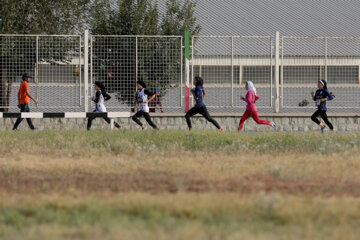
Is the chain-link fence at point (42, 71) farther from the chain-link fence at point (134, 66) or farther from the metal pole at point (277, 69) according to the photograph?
the metal pole at point (277, 69)

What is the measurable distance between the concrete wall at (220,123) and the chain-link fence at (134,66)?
0.44 metres

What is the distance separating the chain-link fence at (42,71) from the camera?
25031 millimetres

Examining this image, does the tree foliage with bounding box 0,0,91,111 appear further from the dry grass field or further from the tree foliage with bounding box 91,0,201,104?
the dry grass field

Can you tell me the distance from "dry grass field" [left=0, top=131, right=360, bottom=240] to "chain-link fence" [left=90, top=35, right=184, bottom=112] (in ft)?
25.1

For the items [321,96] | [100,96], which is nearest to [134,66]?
[100,96]

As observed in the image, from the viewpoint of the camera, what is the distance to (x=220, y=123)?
26.1 metres

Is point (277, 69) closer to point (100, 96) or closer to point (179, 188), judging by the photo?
point (100, 96)

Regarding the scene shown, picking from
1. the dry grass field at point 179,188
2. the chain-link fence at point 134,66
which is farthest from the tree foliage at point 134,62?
the dry grass field at point 179,188

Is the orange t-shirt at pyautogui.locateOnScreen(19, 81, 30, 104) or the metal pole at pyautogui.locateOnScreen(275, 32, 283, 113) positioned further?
the metal pole at pyautogui.locateOnScreen(275, 32, 283, 113)

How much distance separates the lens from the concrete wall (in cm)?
2556

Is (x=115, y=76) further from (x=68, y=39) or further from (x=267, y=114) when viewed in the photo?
(x=267, y=114)

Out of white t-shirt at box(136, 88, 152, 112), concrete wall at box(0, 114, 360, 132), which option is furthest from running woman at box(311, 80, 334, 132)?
white t-shirt at box(136, 88, 152, 112)

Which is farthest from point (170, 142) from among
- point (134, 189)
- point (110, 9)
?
point (110, 9)

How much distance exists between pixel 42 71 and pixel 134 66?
2.76 m
